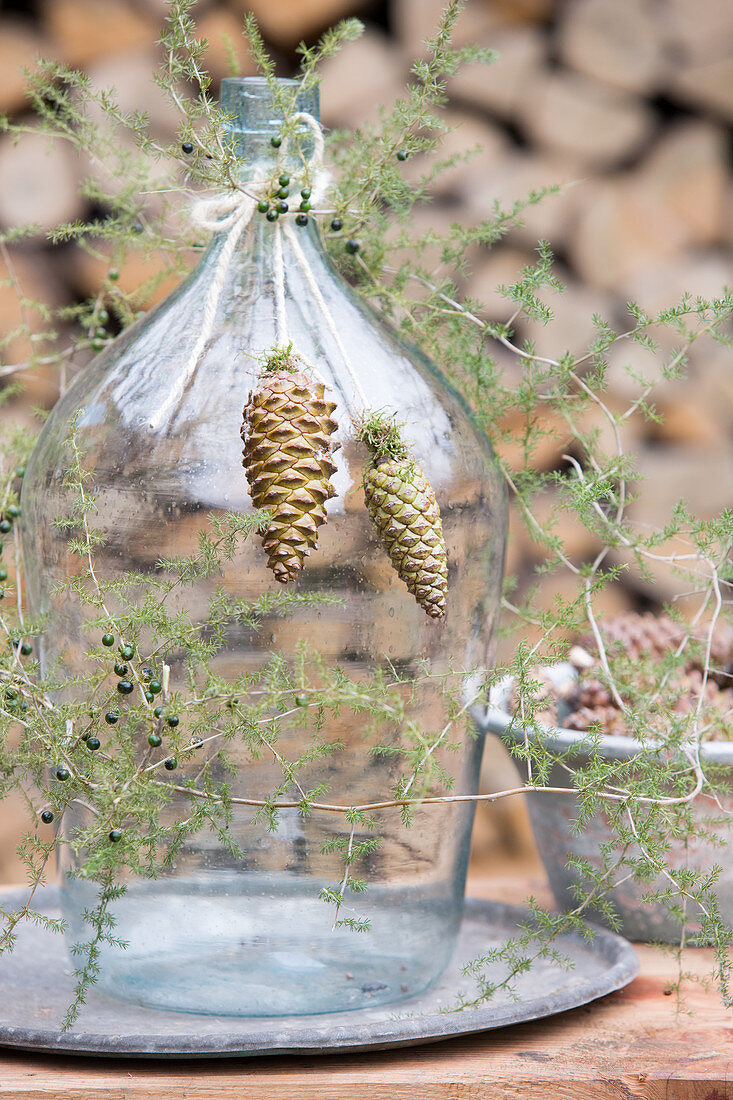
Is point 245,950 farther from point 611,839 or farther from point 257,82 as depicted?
point 257,82

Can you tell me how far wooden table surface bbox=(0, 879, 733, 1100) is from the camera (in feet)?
1.76

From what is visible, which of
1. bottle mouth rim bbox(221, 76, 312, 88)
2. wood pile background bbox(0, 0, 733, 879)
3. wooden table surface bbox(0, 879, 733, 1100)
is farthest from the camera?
wood pile background bbox(0, 0, 733, 879)

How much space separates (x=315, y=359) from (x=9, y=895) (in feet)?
1.50

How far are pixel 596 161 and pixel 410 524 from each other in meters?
1.06

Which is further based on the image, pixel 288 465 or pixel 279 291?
pixel 279 291

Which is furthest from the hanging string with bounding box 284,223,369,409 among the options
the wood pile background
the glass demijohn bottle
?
the wood pile background

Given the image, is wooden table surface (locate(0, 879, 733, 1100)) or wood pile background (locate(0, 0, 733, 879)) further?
wood pile background (locate(0, 0, 733, 879))

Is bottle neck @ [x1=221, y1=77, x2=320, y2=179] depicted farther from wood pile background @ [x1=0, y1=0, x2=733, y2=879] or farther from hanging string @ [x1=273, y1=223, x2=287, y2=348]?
wood pile background @ [x1=0, y1=0, x2=733, y2=879]

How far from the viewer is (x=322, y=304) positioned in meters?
0.64

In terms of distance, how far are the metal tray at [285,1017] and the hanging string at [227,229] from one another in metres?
0.32

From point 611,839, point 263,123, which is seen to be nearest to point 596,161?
point 263,123

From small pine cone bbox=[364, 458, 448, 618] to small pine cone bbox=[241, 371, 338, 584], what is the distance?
3 centimetres

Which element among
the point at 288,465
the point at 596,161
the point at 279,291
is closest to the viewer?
the point at 288,465

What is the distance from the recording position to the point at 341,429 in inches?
A: 23.7
